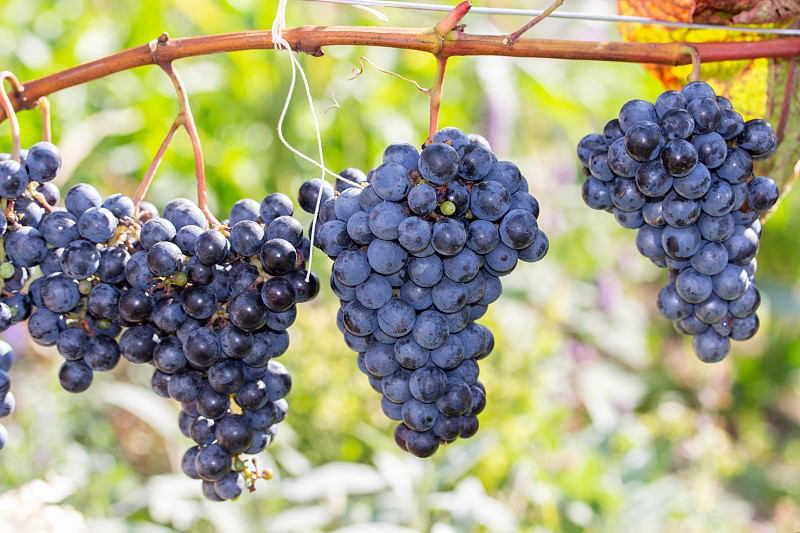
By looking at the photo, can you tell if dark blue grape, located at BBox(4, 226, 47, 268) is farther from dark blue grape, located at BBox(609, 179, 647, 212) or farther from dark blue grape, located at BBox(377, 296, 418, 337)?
dark blue grape, located at BBox(609, 179, 647, 212)

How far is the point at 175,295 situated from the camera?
77 cm

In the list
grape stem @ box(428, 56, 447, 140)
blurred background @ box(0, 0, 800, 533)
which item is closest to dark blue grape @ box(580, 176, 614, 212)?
grape stem @ box(428, 56, 447, 140)

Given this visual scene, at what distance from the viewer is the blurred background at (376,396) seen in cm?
182

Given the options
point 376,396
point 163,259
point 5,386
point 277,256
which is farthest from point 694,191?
point 376,396

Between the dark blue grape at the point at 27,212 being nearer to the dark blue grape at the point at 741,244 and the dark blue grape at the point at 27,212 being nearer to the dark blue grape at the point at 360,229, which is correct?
the dark blue grape at the point at 360,229

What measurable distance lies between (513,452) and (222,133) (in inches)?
75.9

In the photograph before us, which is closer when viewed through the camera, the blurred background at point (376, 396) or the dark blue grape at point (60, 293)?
the dark blue grape at point (60, 293)

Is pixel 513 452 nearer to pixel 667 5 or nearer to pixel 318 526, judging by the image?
pixel 318 526

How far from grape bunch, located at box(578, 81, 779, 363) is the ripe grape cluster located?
0.41 metres

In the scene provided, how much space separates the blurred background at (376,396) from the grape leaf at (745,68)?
2.40 feet

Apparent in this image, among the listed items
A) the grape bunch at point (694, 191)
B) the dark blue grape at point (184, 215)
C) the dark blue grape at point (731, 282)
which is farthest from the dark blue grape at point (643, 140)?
the dark blue grape at point (184, 215)

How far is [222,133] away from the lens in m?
2.92

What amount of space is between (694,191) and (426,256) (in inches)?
13.3

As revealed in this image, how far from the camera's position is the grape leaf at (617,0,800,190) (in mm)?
945
